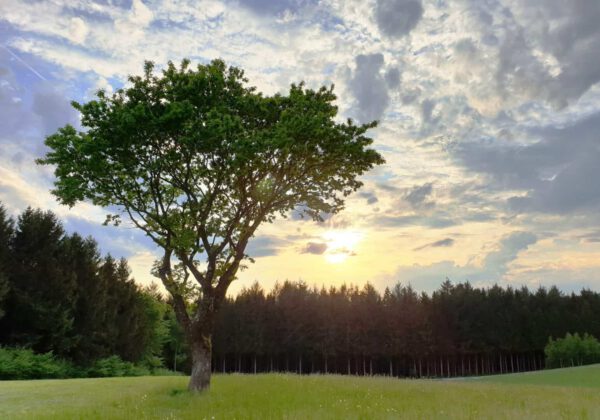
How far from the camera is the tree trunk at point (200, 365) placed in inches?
1001

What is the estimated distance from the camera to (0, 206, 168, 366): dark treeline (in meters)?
54.3

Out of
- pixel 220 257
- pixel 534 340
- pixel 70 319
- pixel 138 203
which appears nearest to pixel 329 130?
pixel 220 257

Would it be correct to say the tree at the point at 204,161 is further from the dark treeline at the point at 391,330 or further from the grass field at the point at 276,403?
the dark treeline at the point at 391,330

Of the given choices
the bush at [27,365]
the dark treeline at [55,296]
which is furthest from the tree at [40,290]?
the bush at [27,365]

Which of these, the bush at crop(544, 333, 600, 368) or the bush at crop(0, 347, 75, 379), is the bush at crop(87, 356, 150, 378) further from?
the bush at crop(544, 333, 600, 368)

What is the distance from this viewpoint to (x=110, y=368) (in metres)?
62.9

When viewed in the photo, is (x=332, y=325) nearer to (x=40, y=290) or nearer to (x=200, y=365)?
(x=40, y=290)

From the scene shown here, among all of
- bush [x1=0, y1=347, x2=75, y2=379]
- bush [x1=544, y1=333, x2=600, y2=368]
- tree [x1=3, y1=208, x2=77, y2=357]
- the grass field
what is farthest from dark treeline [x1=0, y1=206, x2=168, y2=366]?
bush [x1=544, y1=333, x2=600, y2=368]

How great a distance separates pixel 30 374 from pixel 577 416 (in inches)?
1982

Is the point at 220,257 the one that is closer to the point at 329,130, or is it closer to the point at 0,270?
the point at 329,130

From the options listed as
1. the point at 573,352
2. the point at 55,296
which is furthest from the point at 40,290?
the point at 573,352

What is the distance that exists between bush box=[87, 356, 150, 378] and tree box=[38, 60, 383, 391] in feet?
132

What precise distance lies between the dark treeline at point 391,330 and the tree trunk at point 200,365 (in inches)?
3189

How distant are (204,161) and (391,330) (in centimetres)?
9222
